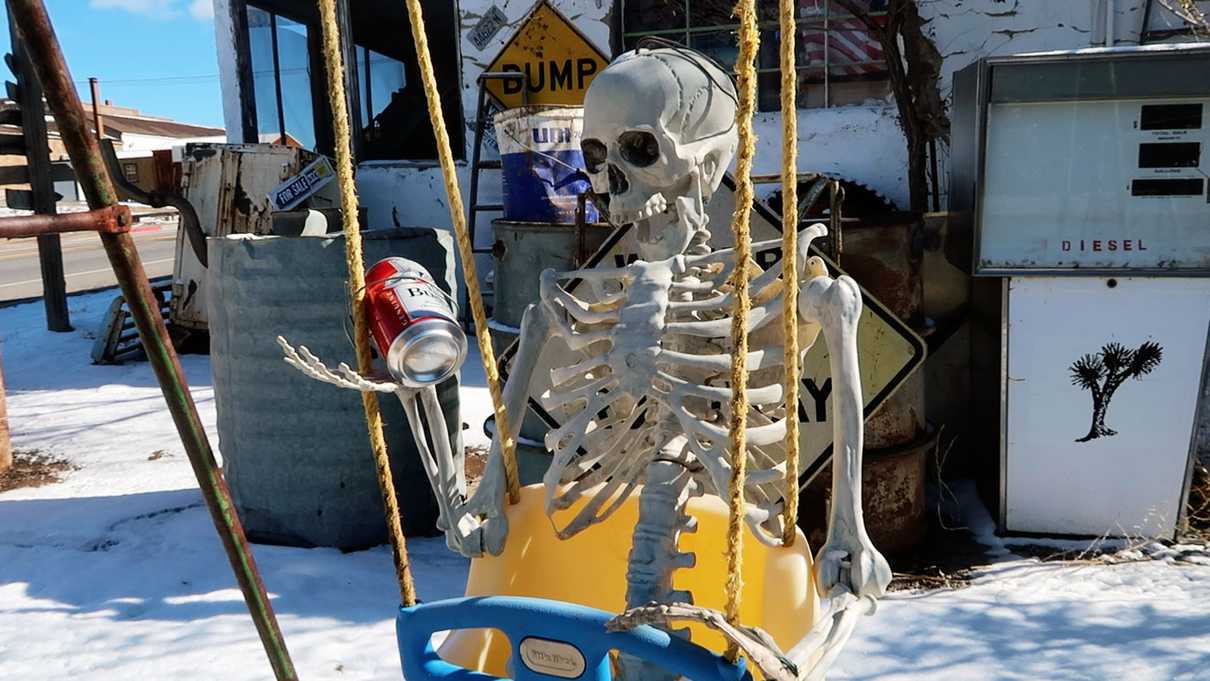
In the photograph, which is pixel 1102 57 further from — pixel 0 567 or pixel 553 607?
pixel 0 567

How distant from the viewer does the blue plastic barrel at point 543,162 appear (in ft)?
17.2

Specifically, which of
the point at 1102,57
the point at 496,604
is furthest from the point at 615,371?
the point at 1102,57

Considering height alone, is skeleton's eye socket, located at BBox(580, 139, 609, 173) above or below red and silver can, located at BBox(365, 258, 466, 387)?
above

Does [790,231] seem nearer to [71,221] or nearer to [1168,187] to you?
[71,221]

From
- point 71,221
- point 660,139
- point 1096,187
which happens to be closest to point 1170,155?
point 1096,187

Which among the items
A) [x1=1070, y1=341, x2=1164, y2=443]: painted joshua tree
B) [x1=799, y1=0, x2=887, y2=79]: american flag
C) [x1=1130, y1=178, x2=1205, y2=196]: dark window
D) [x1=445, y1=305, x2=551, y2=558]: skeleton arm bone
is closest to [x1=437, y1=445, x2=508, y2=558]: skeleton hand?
[x1=445, y1=305, x2=551, y2=558]: skeleton arm bone

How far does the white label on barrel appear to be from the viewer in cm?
138

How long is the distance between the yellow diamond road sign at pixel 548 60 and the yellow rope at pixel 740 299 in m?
5.81

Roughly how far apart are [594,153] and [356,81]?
6952 millimetres

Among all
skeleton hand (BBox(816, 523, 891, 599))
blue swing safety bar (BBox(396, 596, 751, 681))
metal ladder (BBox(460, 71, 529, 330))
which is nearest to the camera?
blue swing safety bar (BBox(396, 596, 751, 681))

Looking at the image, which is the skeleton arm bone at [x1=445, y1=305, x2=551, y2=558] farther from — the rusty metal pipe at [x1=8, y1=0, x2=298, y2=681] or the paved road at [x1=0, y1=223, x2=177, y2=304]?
the paved road at [x1=0, y1=223, x2=177, y2=304]

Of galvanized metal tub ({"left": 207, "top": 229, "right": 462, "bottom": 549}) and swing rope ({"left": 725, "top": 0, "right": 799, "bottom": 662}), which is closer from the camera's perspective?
swing rope ({"left": 725, "top": 0, "right": 799, "bottom": 662})

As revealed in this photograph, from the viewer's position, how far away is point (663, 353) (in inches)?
67.8

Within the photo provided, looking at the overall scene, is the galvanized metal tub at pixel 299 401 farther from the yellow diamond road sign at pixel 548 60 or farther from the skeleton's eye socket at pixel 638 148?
the yellow diamond road sign at pixel 548 60
